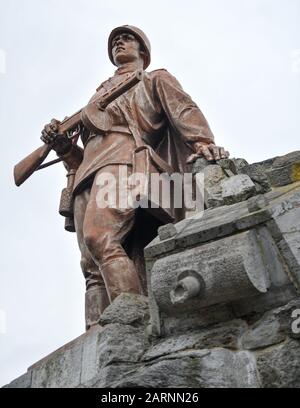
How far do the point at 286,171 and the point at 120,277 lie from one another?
1441 mm

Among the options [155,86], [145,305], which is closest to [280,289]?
[145,305]

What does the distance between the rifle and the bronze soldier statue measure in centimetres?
2

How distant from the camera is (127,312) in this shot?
4566 mm

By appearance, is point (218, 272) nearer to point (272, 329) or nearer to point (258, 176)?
point (272, 329)

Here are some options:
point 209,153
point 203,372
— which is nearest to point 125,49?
point 209,153

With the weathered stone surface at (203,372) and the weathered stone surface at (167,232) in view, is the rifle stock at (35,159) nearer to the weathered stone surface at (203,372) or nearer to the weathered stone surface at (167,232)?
the weathered stone surface at (167,232)

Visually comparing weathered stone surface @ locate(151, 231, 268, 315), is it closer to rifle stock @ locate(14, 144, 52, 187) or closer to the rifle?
the rifle

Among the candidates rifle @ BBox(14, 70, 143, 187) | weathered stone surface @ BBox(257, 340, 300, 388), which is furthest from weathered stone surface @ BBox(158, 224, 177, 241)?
rifle @ BBox(14, 70, 143, 187)

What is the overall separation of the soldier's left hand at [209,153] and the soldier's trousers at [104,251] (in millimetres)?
574

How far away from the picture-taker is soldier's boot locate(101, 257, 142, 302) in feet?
16.9

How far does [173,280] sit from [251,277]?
478 millimetres
